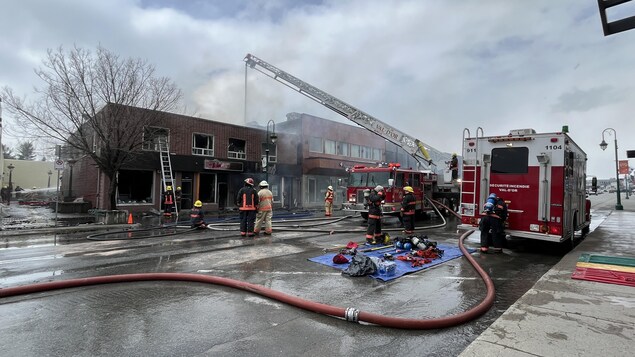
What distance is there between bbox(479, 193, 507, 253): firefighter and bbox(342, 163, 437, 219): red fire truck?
557 cm

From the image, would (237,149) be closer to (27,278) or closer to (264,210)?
(264,210)

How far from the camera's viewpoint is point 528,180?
25.9 feet

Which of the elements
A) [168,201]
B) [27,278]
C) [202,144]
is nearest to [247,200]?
[27,278]

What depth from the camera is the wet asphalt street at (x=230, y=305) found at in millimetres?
3233

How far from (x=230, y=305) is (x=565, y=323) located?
3.58 m

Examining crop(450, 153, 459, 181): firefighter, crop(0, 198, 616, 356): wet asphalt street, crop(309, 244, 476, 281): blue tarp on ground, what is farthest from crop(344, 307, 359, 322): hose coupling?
crop(450, 153, 459, 181): firefighter

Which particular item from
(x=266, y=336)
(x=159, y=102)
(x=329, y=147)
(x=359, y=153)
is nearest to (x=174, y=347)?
(x=266, y=336)

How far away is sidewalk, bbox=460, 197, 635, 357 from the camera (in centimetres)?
297

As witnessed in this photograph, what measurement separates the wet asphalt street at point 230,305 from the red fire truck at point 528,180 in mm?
783

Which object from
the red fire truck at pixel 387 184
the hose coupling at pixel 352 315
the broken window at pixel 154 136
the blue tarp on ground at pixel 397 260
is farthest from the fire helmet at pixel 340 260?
the broken window at pixel 154 136

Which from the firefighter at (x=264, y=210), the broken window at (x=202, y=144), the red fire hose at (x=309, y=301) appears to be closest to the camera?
the red fire hose at (x=309, y=301)

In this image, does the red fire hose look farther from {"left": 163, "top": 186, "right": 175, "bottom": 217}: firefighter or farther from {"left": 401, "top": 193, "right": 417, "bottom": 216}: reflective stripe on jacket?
{"left": 163, "top": 186, "right": 175, "bottom": 217}: firefighter

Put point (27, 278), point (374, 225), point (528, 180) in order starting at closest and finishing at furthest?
1. point (27, 278)
2. point (528, 180)
3. point (374, 225)

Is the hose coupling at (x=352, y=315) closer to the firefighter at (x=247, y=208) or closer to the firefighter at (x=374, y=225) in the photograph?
the firefighter at (x=374, y=225)
